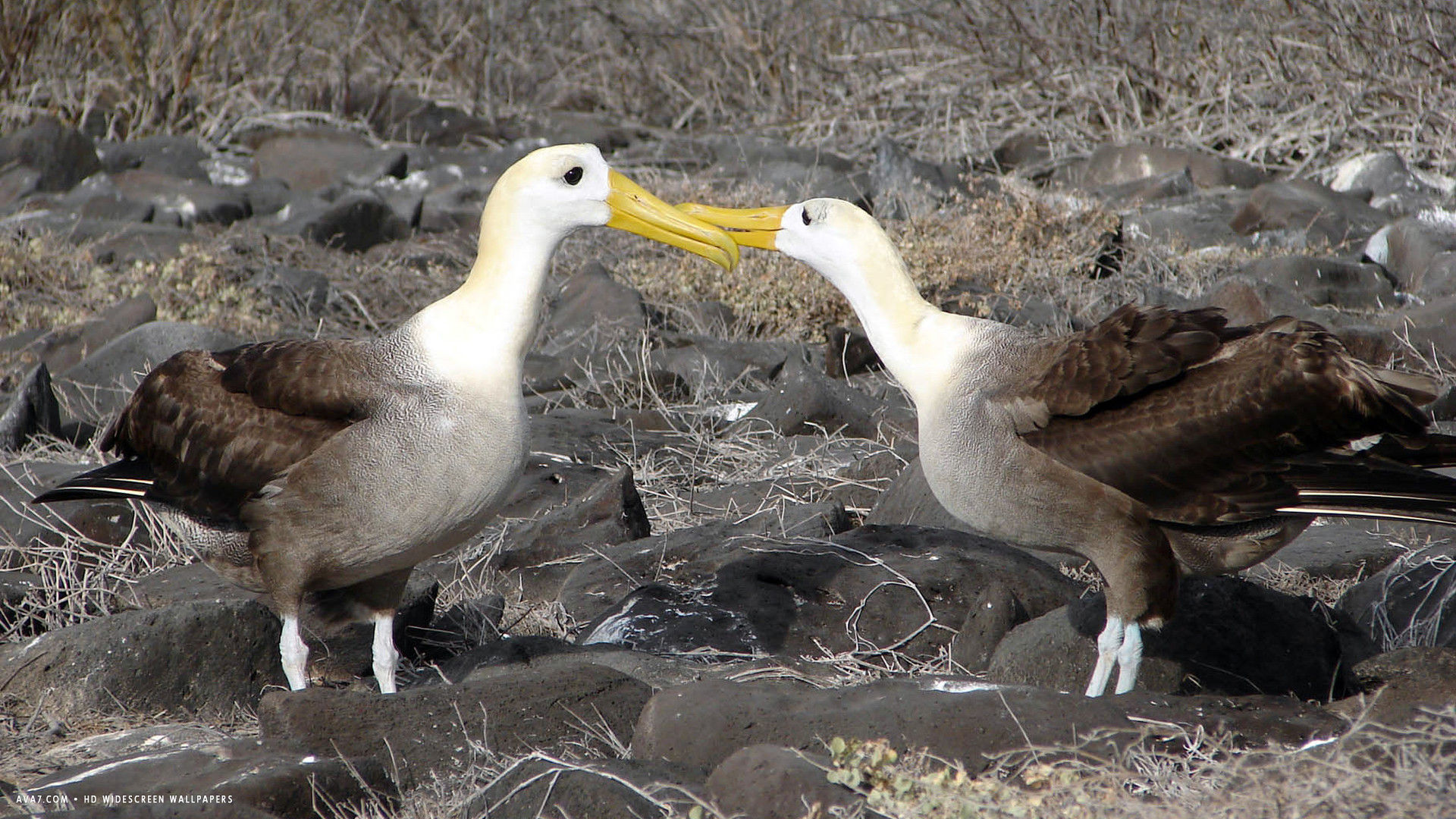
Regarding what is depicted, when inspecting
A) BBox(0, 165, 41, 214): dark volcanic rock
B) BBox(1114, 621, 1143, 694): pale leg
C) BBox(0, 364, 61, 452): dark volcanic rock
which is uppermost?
BBox(1114, 621, 1143, 694): pale leg

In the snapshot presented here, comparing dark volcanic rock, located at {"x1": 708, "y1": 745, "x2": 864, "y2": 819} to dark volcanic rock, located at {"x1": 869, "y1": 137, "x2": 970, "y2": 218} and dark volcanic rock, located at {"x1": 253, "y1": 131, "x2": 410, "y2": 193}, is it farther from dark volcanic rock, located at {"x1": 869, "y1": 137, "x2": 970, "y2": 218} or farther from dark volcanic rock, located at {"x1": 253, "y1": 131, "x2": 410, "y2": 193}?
dark volcanic rock, located at {"x1": 253, "y1": 131, "x2": 410, "y2": 193}

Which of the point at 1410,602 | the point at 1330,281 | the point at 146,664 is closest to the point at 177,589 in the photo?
the point at 146,664

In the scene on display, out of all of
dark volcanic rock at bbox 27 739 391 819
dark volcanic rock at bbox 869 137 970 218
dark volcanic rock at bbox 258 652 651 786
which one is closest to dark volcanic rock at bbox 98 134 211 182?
dark volcanic rock at bbox 869 137 970 218

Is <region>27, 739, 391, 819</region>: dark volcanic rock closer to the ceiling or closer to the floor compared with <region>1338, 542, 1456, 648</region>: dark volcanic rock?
closer to the floor

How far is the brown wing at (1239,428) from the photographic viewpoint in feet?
11.7

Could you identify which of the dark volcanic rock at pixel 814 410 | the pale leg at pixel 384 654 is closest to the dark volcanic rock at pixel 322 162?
the dark volcanic rock at pixel 814 410

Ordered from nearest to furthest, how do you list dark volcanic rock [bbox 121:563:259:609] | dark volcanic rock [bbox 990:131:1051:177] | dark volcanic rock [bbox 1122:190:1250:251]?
dark volcanic rock [bbox 121:563:259:609]
dark volcanic rock [bbox 1122:190:1250:251]
dark volcanic rock [bbox 990:131:1051:177]

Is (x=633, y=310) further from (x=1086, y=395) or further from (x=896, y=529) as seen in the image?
(x=1086, y=395)

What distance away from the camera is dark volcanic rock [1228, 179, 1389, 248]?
9.12 meters

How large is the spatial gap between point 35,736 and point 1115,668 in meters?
2.86

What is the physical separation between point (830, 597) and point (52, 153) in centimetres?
925

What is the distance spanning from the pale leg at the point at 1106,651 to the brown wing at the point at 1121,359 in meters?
0.56

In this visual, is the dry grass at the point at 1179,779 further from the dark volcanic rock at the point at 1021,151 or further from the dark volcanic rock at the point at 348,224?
the dark volcanic rock at the point at 1021,151

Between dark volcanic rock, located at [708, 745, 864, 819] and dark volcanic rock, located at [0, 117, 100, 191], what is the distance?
997 centimetres
